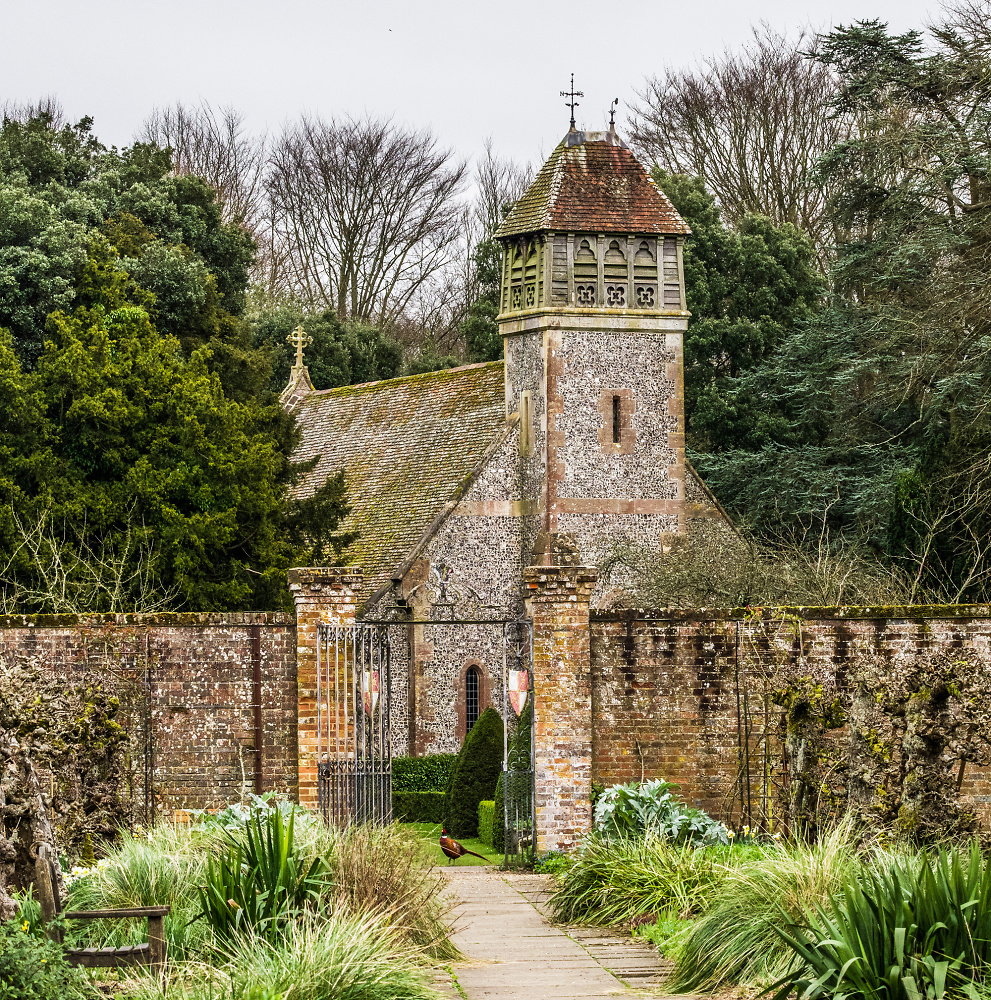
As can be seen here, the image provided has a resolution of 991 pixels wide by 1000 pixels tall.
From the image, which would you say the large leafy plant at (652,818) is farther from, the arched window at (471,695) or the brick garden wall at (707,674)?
the arched window at (471,695)

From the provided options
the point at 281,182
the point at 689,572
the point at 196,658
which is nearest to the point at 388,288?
the point at 281,182

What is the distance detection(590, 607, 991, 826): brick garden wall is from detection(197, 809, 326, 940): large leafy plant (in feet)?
18.7

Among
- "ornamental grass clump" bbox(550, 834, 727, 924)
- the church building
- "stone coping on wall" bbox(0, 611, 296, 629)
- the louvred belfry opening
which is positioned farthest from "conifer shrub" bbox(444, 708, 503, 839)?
"ornamental grass clump" bbox(550, 834, 727, 924)

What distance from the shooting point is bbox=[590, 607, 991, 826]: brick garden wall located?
→ 15523 millimetres

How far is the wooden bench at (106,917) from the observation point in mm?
8898

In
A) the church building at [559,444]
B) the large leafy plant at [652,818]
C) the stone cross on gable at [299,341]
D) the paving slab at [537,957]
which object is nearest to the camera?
the paving slab at [537,957]

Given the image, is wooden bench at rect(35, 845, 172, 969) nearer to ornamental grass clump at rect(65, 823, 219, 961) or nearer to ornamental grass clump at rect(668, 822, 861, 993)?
ornamental grass clump at rect(65, 823, 219, 961)

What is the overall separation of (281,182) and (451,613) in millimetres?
24217

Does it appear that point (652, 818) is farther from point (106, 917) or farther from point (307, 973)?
point (307, 973)

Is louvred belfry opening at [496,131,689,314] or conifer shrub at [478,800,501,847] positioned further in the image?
louvred belfry opening at [496,131,689,314]

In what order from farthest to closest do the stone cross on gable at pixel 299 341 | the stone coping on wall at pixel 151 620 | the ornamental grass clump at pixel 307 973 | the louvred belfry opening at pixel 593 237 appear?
the stone cross on gable at pixel 299 341 < the louvred belfry opening at pixel 593 237 < the stone coping on wall at pixel 151 620 < the ornamental grass clump at pixel 307 973

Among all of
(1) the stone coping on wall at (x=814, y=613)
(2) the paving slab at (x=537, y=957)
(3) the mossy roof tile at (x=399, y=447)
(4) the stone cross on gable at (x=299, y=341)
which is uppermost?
(4) the stone cross on gable at (x=299, y=341)

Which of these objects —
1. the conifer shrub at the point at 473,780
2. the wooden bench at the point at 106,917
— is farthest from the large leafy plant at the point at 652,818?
the conifer shrub at the point at 473,780

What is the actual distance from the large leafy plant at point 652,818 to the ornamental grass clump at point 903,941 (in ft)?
15.9
